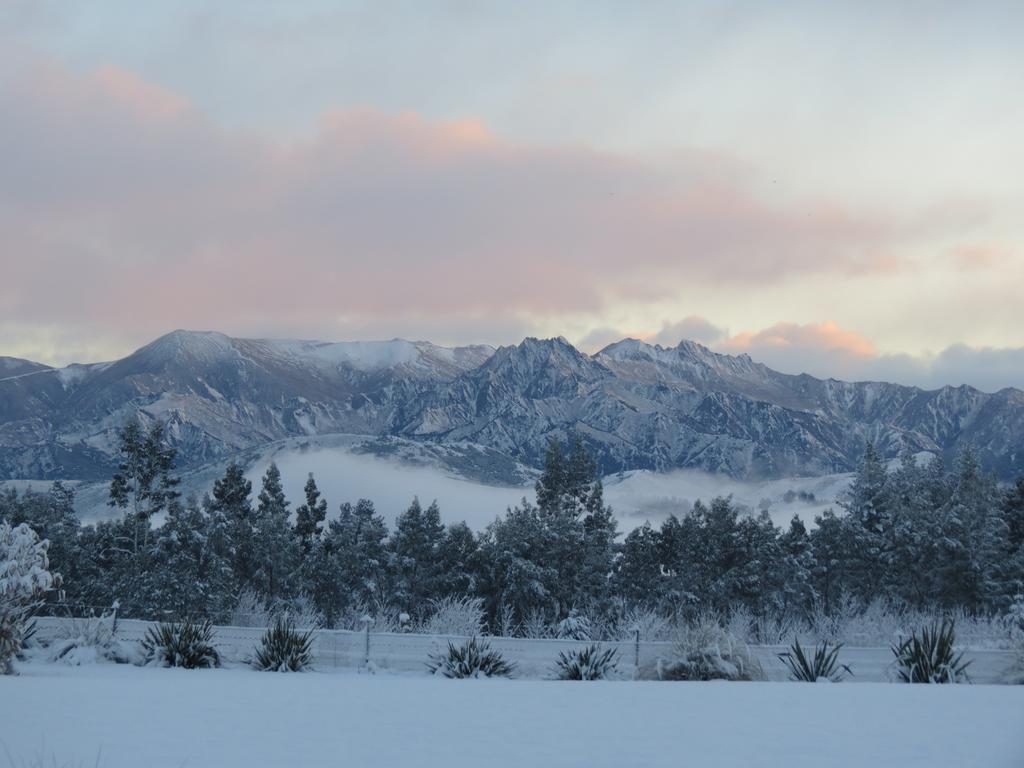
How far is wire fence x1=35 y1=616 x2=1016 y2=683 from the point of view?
17672 mm

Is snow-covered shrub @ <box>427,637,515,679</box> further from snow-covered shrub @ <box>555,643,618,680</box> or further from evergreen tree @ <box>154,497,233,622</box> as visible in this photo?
evergreen tree @ <box>154,497,233,622</box>

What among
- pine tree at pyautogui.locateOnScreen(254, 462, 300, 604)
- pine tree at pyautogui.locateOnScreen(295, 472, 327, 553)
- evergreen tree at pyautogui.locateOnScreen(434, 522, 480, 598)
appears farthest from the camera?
pine tree at pyautogui.locateOnScreen(295, 472, 327, 553)

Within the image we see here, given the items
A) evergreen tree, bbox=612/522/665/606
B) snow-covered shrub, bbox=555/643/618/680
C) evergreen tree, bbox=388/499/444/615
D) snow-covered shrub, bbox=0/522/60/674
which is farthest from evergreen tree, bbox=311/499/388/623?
snow-covered shrub, bbox=0/522/60/674

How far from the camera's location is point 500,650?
18953mm

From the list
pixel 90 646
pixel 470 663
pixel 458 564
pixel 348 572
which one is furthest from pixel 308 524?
pixel 470 663

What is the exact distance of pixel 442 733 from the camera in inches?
410

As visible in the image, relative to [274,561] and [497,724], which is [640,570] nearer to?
[274,561]

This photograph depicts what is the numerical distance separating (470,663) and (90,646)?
6.81 m

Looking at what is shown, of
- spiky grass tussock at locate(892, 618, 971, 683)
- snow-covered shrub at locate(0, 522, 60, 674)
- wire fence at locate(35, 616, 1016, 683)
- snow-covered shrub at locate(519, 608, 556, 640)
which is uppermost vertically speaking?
snow-covered shrub at locate(0, 522, 60, 674)

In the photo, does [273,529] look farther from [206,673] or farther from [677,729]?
[677,729]

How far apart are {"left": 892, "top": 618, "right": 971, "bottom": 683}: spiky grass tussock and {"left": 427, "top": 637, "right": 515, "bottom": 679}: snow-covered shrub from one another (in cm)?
643

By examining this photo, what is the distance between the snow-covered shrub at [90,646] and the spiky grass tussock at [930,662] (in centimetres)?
1284

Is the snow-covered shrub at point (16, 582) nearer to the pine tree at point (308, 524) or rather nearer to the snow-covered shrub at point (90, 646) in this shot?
the snow-covered shrub at point (90, 646)

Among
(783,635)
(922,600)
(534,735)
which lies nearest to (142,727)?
(534,735)
